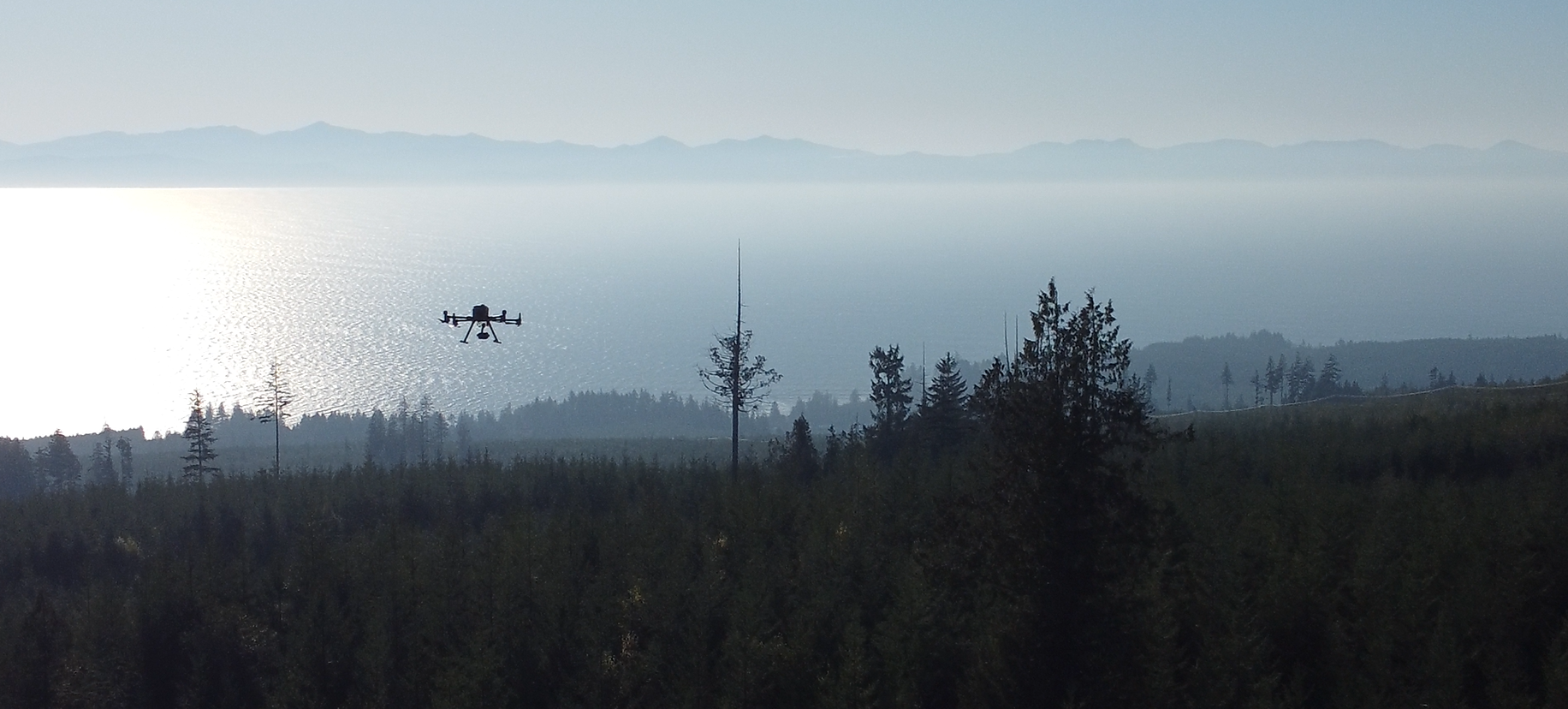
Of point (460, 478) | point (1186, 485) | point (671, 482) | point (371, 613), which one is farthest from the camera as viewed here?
point (460, 478)

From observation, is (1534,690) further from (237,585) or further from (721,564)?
(237,585)

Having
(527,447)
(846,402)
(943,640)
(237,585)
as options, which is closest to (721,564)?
(943,640)

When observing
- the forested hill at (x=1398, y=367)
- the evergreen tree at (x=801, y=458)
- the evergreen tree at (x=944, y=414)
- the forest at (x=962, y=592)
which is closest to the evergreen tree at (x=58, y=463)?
the forest at (x=962, y=592)

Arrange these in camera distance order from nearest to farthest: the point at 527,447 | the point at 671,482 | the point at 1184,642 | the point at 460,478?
the point at 1184,642
the point at 671,482
the point at 460,478
the point at 527,447

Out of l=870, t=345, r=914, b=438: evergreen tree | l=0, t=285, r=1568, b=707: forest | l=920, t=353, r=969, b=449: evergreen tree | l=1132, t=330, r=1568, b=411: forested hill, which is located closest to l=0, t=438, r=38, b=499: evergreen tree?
l=0, t=285, r=1568, b=707: forest

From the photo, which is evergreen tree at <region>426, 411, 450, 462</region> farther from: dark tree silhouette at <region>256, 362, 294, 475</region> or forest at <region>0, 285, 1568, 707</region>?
forest at <region>0, 285, 1568, 707</region>
